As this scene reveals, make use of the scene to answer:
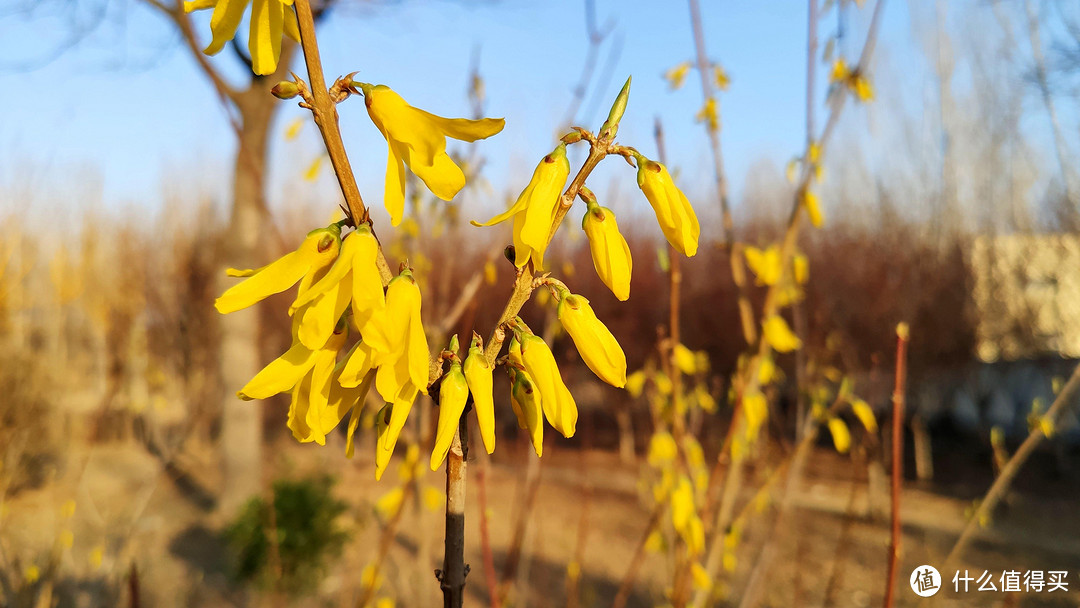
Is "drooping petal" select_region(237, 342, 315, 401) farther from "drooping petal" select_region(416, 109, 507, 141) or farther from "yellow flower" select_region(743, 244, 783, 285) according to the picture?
"yellow flower" select_region(743, 244, 783, 285)

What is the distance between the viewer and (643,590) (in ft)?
13.5

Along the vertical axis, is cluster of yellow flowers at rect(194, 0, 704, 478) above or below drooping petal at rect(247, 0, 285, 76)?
below

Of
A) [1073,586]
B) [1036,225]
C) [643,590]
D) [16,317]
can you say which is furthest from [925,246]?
[16,317]

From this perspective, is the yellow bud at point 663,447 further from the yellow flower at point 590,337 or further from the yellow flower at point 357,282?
the yellow flower at point 357,282

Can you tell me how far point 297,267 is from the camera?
616 millimetres

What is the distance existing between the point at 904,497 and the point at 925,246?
4.12 metres

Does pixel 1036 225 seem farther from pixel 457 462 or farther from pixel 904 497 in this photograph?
pixel 457 462

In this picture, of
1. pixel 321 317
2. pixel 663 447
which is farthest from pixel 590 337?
pixel 663 447

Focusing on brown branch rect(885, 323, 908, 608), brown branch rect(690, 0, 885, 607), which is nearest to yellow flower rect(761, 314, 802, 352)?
brown branch rect(690, 0, 885, 607)

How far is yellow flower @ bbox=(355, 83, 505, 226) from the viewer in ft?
1.97

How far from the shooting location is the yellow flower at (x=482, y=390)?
0.59m

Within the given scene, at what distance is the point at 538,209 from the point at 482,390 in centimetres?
19

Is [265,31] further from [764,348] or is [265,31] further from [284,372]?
[764,348]

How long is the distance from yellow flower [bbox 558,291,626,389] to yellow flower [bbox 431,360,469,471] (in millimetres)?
129
